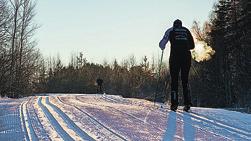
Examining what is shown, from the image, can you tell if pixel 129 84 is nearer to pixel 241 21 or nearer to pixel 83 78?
pixel 83 78

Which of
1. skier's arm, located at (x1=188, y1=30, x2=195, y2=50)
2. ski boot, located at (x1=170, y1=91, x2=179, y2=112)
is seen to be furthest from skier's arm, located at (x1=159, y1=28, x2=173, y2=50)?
ski boot, located at (x1=170, y1=91, x2=179, y2=112)

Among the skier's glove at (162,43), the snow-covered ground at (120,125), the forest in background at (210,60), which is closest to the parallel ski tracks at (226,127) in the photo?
the snow-covered ground at (120,125)

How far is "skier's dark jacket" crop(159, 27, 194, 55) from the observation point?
36.8 ft

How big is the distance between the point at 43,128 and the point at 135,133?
5.92 feet

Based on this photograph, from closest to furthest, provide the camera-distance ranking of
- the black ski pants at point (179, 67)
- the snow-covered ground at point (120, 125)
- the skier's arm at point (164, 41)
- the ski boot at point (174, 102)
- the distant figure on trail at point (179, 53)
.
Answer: the snow-covered ground at point (120, 125) < the ski boot at point (174, 102) < the distant figure on trail at point (179, 53) < the black ski pants at point (179, 67) < the skier's arm at point (164, 41)

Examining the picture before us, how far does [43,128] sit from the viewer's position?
8.25m

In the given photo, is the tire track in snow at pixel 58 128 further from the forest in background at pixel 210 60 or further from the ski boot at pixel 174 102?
the forest in background at pixel 210 60

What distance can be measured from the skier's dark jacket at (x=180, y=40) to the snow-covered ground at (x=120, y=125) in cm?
161

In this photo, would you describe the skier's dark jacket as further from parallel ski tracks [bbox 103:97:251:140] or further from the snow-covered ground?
parallel ski tracks [bbox 103:97:251:140]

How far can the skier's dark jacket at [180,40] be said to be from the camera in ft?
36.8

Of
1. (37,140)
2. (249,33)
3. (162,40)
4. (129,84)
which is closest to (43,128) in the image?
(37,140)

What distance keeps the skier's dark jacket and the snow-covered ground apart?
161cm

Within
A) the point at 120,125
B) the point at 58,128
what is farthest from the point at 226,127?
the point at 58,128

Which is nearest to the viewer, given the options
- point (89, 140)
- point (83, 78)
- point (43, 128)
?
point (89, 140)
